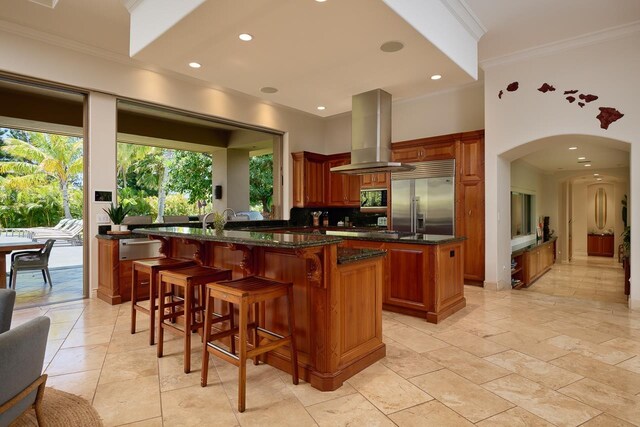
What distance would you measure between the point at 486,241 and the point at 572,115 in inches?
79.1

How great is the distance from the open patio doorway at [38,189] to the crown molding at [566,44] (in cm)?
583

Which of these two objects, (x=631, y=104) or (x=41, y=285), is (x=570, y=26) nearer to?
(x=631, y=104)

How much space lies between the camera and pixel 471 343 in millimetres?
3184

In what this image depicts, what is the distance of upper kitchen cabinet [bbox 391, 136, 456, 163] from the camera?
5703 millimetres

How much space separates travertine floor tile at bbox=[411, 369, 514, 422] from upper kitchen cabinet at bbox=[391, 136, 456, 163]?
3930 millimetres

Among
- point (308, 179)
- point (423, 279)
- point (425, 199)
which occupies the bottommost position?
point (423, 279)

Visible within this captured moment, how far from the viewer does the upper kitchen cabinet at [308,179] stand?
712 centimetres

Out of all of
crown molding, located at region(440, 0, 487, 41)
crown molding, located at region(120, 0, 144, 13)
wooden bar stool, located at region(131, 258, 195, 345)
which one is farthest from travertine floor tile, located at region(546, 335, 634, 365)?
crown molding, located at region(120, 0, 144, 13)

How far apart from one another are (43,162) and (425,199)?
5.99 m

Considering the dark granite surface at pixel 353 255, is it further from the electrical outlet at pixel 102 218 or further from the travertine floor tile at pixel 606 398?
the electrical outlet at pixel 102 218

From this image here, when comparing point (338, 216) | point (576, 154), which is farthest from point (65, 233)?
point (576, 154)

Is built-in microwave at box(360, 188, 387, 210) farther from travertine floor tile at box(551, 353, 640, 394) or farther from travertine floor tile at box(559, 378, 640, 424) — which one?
travertine floor tile at box(559, 378, 640, 424)

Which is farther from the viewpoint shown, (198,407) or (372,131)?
(372,131)

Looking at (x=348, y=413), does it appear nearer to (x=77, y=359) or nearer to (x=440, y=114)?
(x=77, y=359)
